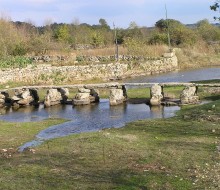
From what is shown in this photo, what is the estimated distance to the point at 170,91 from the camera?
43094mm

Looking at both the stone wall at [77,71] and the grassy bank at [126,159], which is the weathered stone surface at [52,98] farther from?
the stone wall at [77,71]

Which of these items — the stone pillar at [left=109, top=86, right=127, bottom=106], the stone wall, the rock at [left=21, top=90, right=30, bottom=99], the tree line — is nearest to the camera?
the stone pillar at [left=109, top=86, right=127, bottom=106]

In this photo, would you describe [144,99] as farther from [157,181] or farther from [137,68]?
[137,68]

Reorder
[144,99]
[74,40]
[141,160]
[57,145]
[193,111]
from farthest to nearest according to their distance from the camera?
[74,40], [144,99], [193,111], [57,145], [141,160]

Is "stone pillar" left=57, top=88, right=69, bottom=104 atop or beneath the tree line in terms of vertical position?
beneath

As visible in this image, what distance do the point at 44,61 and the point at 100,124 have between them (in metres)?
42.9

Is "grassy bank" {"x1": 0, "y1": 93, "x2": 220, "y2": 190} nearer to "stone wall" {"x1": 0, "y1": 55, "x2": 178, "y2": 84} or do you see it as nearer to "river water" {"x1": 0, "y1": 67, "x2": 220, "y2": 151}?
"river water" {"x1": 0, "y1": 67, "x2": 220, "y2": 151}

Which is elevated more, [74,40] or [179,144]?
[74,40]

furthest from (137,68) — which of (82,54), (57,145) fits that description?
(57,145)

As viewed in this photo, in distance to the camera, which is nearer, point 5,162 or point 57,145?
point 5,162

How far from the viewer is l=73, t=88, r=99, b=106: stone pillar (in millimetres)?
40781

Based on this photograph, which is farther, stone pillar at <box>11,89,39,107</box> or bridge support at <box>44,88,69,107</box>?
stone pillar at <box>11,89,39,107</box>

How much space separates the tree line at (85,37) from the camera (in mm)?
74375

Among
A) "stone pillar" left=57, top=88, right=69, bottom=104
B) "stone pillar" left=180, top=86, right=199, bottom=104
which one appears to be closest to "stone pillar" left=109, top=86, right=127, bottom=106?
"stone pillar" left=57, top=88, right=69, bottom=104
